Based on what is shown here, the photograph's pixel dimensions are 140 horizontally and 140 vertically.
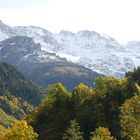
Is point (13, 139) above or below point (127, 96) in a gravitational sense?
below

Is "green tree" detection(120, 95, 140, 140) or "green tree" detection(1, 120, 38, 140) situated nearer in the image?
"green tree" detection(120, 95, 140, 140)

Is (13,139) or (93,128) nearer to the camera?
(13,139)

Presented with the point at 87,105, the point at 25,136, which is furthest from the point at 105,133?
the point at 87,105

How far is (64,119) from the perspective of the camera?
198m

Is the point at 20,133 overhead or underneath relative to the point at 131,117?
underneath

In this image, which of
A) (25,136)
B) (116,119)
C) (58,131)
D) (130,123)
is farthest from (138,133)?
(58,131)

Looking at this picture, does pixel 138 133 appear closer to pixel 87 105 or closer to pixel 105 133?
pixel 105 133

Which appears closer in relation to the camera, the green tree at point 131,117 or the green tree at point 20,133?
the green tree at point 131,117

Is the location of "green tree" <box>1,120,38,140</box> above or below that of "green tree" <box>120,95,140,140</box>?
below

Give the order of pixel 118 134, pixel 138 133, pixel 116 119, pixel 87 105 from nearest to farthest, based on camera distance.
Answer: pixel 138 133
pixel 118 134
pixel 116 119
pixel 87 105

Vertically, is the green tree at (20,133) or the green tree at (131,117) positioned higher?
the green tree at (131,117)

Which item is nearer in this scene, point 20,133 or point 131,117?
point 131,117

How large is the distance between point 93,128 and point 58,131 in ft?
50.9

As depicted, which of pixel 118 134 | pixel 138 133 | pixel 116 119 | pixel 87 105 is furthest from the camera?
pixel 87 105
